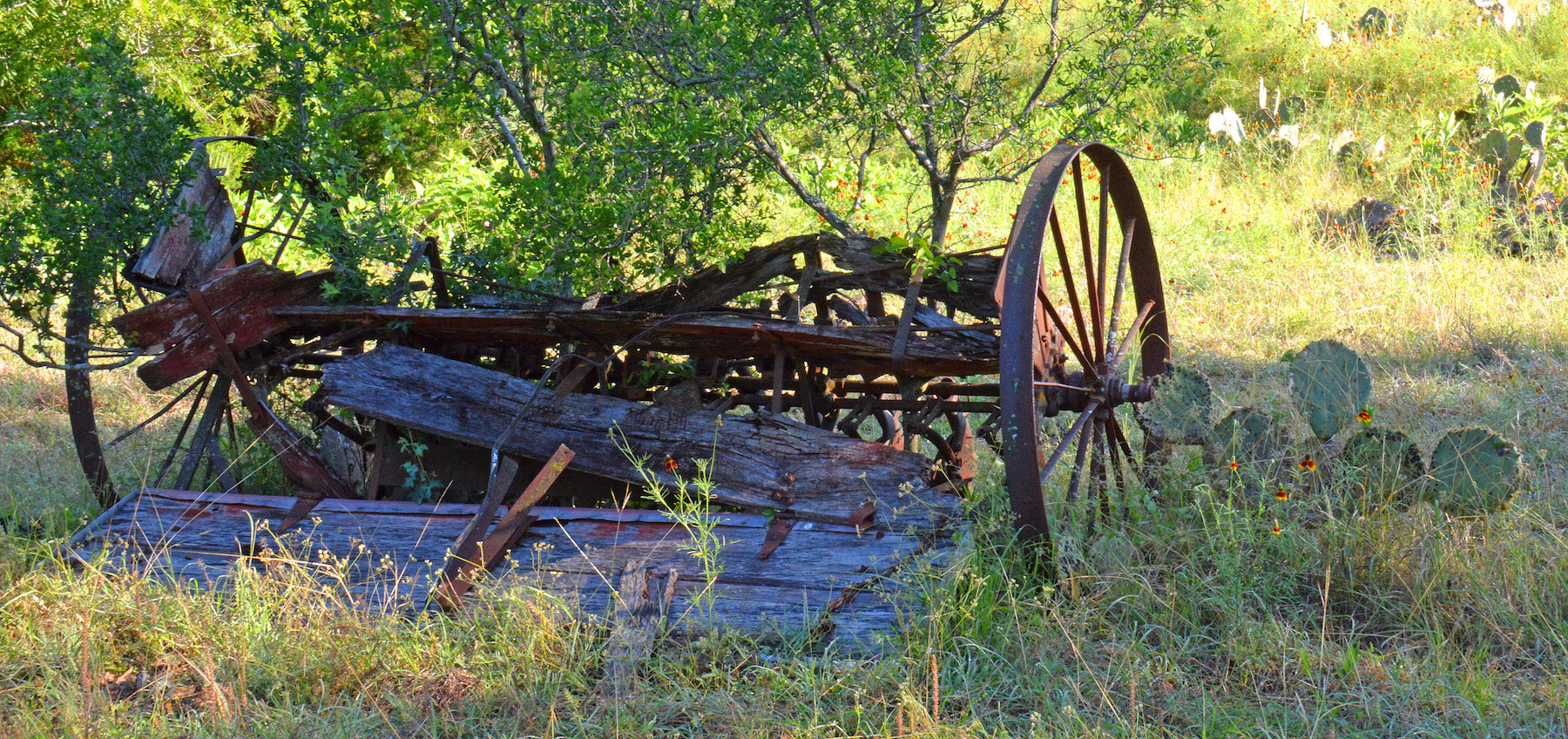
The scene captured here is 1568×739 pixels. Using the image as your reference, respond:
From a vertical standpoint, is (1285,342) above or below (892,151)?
below

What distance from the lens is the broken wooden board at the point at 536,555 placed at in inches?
124

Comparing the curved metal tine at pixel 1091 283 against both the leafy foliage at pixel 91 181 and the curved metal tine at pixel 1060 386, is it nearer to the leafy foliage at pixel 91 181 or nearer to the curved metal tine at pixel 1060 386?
the curved metal tine at pixel 1060 386

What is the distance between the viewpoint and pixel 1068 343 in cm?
372

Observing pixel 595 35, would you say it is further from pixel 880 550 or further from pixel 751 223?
pixel 880 550

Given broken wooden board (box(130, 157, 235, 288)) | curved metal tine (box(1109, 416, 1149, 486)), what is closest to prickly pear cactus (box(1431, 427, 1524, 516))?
curved metal tine (box(1109, 416, 1149, 486))

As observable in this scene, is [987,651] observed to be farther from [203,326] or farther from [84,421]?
[84,421]

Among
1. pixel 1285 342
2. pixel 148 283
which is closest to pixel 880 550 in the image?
pixel 148 283

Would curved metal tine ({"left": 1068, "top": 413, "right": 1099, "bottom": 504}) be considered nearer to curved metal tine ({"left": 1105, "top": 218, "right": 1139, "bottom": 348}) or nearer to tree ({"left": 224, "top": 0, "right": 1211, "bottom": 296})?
curved metal tine ({"left": 1105, "top": 218, "right": 1139, "bottom": 348})

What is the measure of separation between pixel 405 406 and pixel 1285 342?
213 inches

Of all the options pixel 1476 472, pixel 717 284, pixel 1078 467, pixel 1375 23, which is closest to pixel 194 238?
pixel 717 284

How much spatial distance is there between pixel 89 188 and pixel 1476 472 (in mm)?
5200

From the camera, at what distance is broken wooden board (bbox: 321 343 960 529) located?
11.5 ft

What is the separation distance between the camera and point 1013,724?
8.97 ft

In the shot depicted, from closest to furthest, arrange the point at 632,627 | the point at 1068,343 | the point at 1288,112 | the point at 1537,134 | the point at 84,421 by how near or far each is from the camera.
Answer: the point at 632,627 < the point at 1068,343 < the point at 84,421 < the point at 1537,134 < the point at 1288,112
